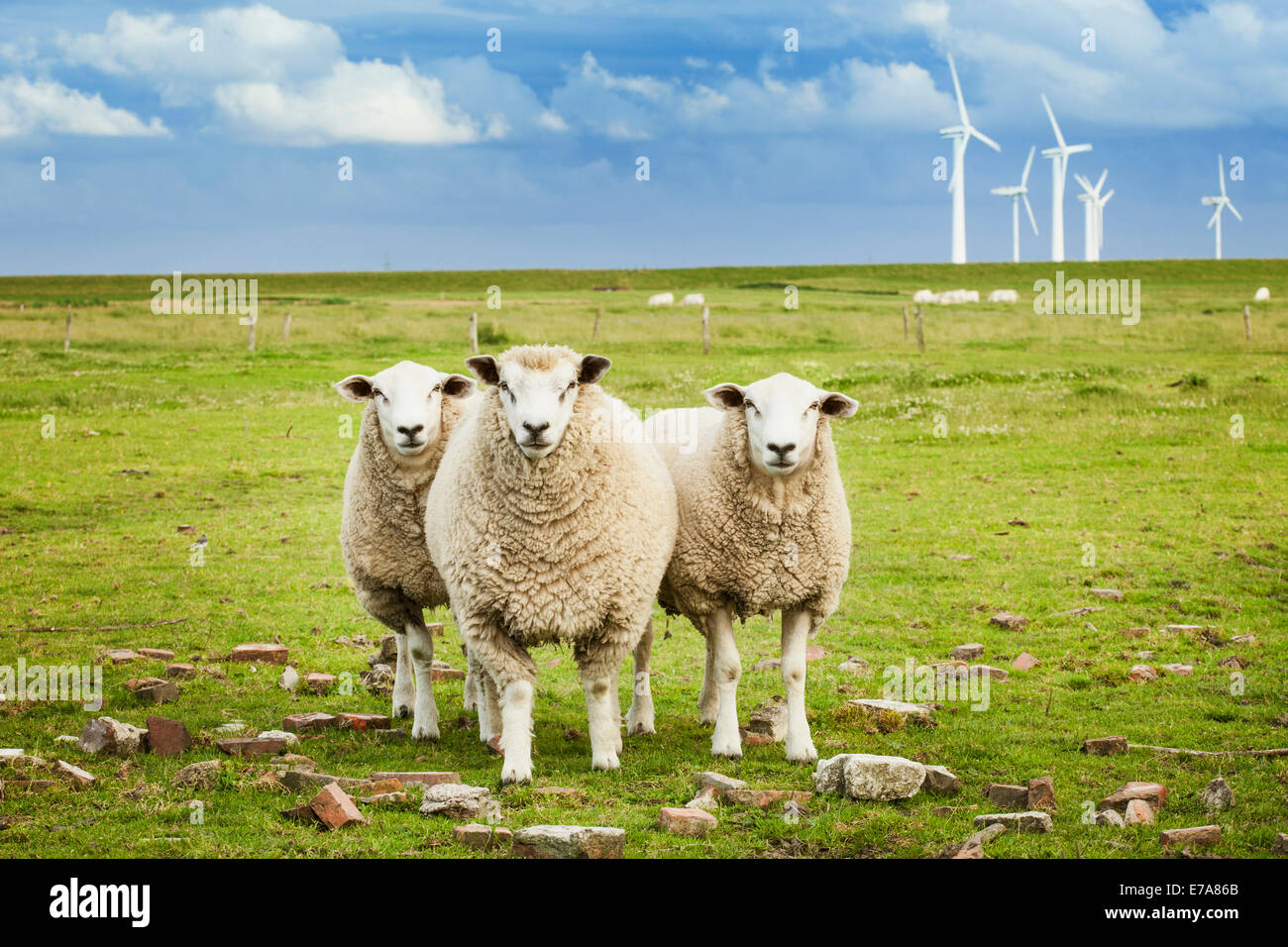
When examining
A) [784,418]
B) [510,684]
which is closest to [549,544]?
[510,684]

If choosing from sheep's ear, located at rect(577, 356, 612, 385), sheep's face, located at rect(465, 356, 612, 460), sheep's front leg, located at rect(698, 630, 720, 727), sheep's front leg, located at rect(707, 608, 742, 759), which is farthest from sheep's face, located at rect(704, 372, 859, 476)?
sheep's front leg, located at rect(698, 630, 720, 727)

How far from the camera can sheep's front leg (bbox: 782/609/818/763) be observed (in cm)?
801

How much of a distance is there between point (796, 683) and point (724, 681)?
496 millimetres

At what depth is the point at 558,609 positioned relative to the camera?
25.8 feet

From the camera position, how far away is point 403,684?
963cm

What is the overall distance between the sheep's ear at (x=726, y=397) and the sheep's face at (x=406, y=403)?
86.0 inches

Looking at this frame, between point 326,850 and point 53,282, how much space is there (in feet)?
424

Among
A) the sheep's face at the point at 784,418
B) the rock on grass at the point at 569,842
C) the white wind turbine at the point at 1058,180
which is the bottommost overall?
the rock on grass at the point at 569,842

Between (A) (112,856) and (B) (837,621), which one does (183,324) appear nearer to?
(B) (837,621)

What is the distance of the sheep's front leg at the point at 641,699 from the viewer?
899 centimetres

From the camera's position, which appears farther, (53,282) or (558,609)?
(53,282)

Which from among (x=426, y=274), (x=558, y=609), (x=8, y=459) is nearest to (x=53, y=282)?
(x=426, y=274)

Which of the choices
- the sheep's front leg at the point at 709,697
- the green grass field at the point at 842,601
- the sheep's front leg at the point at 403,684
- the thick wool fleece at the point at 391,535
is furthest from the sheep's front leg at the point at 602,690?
the sheep's front leg at the point at 403,684

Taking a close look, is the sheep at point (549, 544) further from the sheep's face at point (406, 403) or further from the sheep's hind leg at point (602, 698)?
the sheep's face at point (406, 403)
